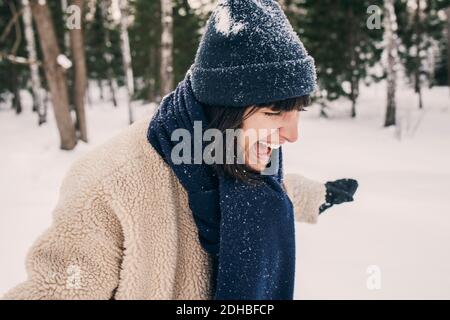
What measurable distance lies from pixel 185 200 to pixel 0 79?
25.9 meters

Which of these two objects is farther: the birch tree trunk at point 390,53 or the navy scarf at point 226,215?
the birch tree trunk at point 390,53

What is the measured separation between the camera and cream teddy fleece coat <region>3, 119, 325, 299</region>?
42.7 inches

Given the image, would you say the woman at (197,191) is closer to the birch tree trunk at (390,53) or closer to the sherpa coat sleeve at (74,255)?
the sherpa coat sleeve at (74,255)

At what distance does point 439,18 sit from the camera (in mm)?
26188

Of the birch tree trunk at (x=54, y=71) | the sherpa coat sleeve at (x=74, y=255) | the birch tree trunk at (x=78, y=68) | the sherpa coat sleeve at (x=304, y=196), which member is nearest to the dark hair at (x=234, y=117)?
the sherpa coat sleeve at (x=74, y=255)

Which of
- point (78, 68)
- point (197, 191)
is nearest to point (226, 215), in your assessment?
point (197, 191)

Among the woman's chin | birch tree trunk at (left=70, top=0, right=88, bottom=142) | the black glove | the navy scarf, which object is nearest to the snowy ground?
the black glove

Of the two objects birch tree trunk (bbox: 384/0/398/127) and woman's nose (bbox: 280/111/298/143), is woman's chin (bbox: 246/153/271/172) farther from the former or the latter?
birch tree trunk (bbox: 384/0/398/127)

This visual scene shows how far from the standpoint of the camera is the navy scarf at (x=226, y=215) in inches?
47.2

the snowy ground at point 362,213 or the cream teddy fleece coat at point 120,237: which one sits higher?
the cream teddy fleece coat at point 120,237

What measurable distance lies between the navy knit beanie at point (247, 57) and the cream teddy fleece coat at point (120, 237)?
0.30 meters

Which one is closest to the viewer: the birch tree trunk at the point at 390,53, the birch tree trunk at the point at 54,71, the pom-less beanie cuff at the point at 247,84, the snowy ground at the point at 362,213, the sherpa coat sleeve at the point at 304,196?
the pom-less beanie cuff at the point at 247,84

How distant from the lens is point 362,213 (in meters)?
4.18

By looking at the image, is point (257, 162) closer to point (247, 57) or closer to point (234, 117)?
point (234, 117)
